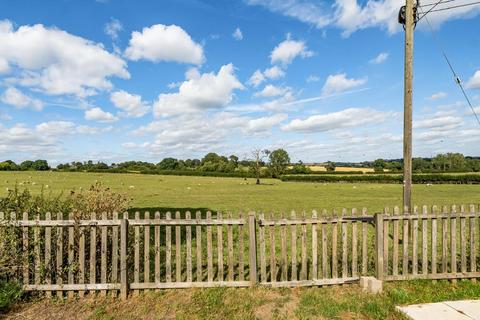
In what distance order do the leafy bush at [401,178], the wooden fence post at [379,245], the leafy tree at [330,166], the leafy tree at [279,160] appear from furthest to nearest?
the leafy tree at [330,166], the leafy tree at [279,160], the leafy bush at [401,178], the wooden fence post at [379,245]

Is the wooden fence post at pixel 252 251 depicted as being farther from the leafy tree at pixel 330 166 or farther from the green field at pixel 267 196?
the leafy tree at pixel 330 166

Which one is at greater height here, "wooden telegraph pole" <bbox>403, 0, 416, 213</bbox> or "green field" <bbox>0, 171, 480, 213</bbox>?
"wooden telegraph pole" <bbox>403, 0, 416, 213</bbox>

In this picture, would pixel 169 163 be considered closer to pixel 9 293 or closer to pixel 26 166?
pixel 26 166

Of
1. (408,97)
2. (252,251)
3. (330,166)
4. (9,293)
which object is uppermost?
(408,97)

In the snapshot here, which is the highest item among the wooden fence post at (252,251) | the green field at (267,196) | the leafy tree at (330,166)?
the leafy tree at (330,166)

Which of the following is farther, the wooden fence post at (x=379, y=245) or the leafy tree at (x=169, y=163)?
the leafy tree at (x=169, y=163)

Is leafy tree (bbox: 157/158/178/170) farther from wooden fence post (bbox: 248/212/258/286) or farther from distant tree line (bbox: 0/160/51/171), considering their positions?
wooden fence post (bbox: 248/212/258/286)

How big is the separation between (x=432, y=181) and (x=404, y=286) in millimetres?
60396

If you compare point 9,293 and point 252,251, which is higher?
point 252,251

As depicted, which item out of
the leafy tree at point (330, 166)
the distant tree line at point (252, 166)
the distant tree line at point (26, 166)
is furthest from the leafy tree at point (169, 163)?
the leafy tree at point (330, 166)

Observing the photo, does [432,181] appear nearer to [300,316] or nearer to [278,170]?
[278,170]

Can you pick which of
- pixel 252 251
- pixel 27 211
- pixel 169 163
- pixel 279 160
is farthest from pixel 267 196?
pixel 169 163

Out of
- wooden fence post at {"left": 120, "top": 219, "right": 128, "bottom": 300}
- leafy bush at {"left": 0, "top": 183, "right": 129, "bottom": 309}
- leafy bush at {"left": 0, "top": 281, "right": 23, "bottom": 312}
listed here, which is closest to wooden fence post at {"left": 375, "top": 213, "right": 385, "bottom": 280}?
wooden fence post at {"left": 120, "top": 219, "right": 128, "bottom": 300}

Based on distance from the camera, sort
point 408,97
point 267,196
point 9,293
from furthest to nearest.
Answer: point 267,196 < point 408,97 < point 9,293
